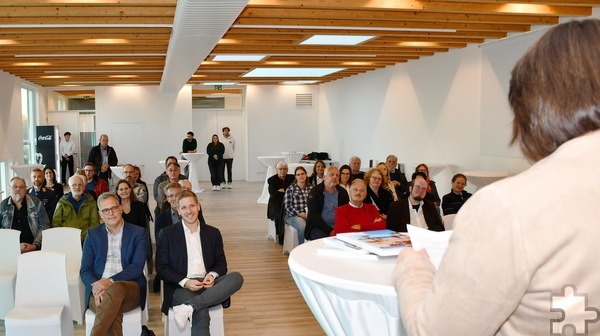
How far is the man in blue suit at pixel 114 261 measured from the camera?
→ 5328 mm

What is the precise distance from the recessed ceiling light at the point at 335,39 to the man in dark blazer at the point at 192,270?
19.5 ft

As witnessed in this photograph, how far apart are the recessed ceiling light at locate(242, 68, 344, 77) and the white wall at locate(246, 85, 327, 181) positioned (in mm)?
3802

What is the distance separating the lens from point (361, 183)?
7.50 m

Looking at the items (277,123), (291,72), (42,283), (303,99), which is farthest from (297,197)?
(303,99)

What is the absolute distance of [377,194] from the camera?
363 inches

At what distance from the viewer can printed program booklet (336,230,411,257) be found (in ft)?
9.08

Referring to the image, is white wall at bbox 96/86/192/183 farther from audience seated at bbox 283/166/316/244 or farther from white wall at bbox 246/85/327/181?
audience seated at bbox 283/166/316/244

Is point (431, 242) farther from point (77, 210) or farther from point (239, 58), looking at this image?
point (239, 58)

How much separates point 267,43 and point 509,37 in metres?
4.00

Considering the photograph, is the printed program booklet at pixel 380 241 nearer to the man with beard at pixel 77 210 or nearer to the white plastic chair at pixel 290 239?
the man with beard at pixel 77 210

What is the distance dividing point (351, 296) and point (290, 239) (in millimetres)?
7296

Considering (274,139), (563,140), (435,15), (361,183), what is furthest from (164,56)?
(563,140)

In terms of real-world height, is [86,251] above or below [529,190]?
below

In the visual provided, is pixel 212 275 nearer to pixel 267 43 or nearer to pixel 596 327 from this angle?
pixel 596 327
